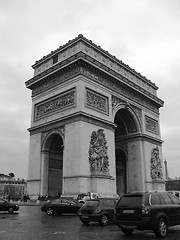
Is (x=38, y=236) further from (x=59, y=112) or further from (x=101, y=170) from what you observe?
(x=59, y=112)

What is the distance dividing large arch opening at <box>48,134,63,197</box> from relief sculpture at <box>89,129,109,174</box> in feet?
17.0

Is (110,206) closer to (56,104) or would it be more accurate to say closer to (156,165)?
(56,104)

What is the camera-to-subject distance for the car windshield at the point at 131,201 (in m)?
9.18

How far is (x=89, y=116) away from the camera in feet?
A: 94.3

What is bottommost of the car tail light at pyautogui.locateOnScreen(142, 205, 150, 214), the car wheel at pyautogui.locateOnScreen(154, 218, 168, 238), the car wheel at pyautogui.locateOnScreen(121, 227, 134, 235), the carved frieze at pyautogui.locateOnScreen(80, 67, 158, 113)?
the car wheel at pyautogui.locateOnScreen(121, 227, 134, 235)

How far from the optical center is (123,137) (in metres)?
38.7

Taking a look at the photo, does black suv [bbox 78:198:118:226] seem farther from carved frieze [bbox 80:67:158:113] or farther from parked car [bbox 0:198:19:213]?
carved frieze [bbox 80:67:158:113]

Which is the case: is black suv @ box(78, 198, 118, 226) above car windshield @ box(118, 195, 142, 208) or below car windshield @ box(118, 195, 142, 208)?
below

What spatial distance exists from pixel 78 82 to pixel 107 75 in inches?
190

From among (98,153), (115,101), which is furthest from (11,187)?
(98,153)

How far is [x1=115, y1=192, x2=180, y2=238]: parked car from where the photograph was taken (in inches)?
347

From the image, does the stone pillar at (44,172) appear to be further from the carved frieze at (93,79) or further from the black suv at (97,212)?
the black suv at (97,212)

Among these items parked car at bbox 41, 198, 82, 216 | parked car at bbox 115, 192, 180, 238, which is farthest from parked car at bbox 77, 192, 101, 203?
parked car at bbox 115, 192, 180, 238

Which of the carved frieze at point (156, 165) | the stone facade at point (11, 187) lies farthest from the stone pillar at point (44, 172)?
the stone facade at point (11, 187)
